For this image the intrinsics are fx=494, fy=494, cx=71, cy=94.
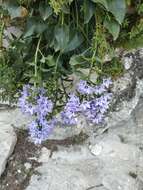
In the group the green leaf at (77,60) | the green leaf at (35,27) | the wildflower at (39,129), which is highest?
the green leaf at (35,27)

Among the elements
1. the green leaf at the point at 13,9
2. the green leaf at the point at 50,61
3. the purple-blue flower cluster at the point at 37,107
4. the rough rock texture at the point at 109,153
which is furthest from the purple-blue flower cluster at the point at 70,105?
the rough rock texture at the point at 109,153

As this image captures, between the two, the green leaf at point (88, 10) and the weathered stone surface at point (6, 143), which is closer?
the green leaf at point (88, 10)

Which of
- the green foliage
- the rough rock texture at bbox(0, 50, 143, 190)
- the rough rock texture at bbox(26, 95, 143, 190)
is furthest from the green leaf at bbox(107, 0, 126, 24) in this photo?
the rough rock texture at bbox(26, 95, 143, 190)

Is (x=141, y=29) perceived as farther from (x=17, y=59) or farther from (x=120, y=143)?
(x=120, y=143)

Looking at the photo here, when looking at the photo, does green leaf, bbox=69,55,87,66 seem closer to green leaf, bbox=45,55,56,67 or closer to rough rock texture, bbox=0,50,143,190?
green leaf, bbox=45,55,56,67

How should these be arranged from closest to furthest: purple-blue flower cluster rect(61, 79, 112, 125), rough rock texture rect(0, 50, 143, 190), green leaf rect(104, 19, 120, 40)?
purple-blue flower cluster rect(61, 79, 112, 125) → green leaf rect(104, 19, 120, 40) → rough rock texture rect(0, 50, 143, 190)

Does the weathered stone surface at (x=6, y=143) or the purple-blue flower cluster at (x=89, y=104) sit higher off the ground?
the purple-blue flower cluster at (x=89, y=104)

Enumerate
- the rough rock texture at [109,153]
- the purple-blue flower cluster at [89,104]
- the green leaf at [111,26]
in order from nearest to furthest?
the purple-blue flower cluster at [89,104]
the green leaf at [111,26]
the rough rock texture at [109,153]

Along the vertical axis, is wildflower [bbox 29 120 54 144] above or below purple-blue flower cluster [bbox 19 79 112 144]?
below

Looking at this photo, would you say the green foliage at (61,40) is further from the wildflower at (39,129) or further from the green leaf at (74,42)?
the wildflower at (39,129)
